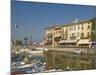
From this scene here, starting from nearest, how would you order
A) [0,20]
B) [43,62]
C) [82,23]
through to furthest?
[0,20] < [43,62] < [82,23]

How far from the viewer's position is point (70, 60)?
252 cm

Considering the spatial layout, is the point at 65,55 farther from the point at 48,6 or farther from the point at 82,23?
the point at 48,6

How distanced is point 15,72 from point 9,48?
0.95 feet

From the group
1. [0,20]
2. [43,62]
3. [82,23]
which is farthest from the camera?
[82,23]

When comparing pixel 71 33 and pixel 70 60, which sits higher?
pixel 71 33

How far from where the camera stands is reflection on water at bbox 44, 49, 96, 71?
2.44 metres

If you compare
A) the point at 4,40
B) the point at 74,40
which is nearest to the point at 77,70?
the point at 74,40

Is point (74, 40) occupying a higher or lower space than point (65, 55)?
higher

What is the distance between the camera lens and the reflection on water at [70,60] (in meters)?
2.44

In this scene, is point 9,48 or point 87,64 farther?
point 87,64

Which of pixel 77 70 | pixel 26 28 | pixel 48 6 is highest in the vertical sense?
pixel 48 6

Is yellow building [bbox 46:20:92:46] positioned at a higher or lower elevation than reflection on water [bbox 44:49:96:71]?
higher

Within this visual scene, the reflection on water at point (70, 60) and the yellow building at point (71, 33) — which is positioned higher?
the yellow building at point (71, 33)

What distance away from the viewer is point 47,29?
94.9 inches
